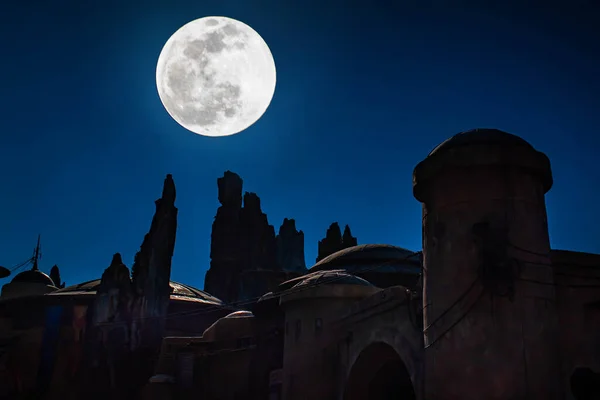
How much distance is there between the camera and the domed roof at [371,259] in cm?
3206

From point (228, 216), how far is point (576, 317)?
3181 inches

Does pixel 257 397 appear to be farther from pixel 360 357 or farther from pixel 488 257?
pixel 488 257

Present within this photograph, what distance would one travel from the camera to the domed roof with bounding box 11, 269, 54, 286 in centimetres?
5875

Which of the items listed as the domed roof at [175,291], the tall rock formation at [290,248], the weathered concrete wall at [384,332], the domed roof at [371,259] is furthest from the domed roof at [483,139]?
the tall rock formation at [290,248]

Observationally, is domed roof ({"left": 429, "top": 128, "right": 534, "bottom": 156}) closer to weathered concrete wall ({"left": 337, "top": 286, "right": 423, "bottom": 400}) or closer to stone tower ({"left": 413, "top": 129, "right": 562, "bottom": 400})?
stone tower ({"left": 413, "top": 129, "right": 562, "bottom": 400})

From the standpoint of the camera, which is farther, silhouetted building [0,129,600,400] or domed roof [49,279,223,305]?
domed roof [49,279,223,305]

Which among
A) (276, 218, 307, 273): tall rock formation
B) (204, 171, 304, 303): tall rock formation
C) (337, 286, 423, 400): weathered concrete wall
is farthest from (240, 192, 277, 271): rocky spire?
(337, 286, 423, 400): weathered concrete wall

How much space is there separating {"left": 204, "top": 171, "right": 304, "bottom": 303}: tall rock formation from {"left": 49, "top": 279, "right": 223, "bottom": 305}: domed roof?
23833 millimetres

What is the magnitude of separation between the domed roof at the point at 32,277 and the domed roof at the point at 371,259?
3677cm

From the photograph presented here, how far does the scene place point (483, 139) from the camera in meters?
13.3

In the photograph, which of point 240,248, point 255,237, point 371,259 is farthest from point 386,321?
point 240,248

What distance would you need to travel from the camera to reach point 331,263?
111 feet

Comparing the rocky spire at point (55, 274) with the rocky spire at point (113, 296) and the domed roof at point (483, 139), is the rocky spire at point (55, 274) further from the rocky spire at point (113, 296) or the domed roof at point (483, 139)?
the domed roof at point (483, 139)

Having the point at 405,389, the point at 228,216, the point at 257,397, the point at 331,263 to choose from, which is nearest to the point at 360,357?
the point at 405,389
